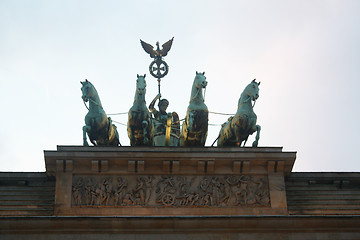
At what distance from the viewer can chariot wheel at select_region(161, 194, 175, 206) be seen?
81.3 feet

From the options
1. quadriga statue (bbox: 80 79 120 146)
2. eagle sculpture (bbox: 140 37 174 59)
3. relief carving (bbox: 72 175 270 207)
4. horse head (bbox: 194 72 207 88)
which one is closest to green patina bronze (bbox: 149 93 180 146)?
eagle sculpture (bbox: 140 37 174 59)

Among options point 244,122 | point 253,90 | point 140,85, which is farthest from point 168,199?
point 253,90

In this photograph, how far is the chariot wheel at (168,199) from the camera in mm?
24766

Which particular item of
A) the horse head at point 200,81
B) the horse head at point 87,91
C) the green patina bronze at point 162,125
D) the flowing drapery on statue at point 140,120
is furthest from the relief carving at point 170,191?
the green patina bronze at point 162,125

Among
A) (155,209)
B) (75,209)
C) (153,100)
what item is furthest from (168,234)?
(153,100)

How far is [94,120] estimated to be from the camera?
2650cm

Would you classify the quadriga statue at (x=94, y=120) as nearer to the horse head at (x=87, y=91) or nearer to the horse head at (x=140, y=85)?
the horse head at (x=87, y=91)

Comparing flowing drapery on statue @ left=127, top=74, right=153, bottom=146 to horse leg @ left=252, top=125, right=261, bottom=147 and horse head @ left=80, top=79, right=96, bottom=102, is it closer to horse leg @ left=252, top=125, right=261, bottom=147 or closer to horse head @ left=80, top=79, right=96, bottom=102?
horse head @ left=80, top=79, right=96, bottom=102

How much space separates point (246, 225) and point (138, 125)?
17.5 feet

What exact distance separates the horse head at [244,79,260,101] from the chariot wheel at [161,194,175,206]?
14.9 feet

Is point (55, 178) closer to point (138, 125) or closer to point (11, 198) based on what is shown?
point (11, 198)

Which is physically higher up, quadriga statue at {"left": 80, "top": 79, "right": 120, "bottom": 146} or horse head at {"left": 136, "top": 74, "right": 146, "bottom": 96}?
horse head at {"left": 136, "top": 74, "right": 146, "bottom": 96}

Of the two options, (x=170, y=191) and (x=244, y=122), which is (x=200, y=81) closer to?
(x=244, y=122)

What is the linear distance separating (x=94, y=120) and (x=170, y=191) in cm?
368
